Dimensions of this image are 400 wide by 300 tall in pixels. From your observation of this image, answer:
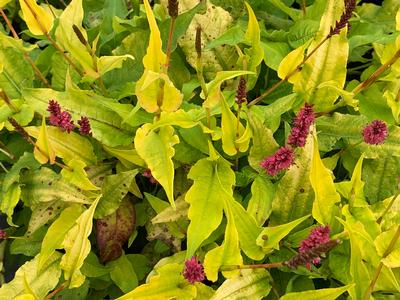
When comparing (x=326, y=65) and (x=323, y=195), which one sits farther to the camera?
(x=326, y=65)

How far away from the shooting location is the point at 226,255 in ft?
2.76

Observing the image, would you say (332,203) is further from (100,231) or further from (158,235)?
(100,231)

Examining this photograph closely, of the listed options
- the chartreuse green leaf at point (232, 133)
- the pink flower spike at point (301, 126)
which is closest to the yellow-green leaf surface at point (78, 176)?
the chartreuse green leaf at point (232, 133)

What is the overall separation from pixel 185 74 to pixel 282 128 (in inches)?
8.6

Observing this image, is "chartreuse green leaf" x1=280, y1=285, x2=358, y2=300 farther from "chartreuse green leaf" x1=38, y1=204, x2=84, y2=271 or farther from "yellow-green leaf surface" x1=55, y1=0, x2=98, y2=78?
"yellow-green leaf surface" x1=55, y1=0, x2=98, y2=78

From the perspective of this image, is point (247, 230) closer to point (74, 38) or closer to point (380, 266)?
point (380, 266)

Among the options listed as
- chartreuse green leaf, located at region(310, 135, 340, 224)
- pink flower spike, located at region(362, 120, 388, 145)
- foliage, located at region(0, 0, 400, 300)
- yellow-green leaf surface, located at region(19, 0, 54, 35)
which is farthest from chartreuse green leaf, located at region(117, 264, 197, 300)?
yellow-green leaf surface, located at region(19, 0, 54, 35)

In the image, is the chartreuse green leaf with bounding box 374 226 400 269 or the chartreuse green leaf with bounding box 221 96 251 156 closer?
the chartreuse green leaf with bounding box 374 226 400 269

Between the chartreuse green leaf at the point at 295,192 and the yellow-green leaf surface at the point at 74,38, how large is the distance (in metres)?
0.39

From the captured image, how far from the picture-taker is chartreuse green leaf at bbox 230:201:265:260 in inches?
33.7

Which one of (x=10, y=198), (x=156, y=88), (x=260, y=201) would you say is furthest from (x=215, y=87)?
(x=10, y=198)

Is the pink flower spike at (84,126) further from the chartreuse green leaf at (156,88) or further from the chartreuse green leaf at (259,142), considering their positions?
the chartreuse green leaf at (259,142)

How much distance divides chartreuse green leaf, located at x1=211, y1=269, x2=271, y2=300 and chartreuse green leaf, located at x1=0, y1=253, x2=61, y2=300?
0.30 meters

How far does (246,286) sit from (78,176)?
1.08ft
